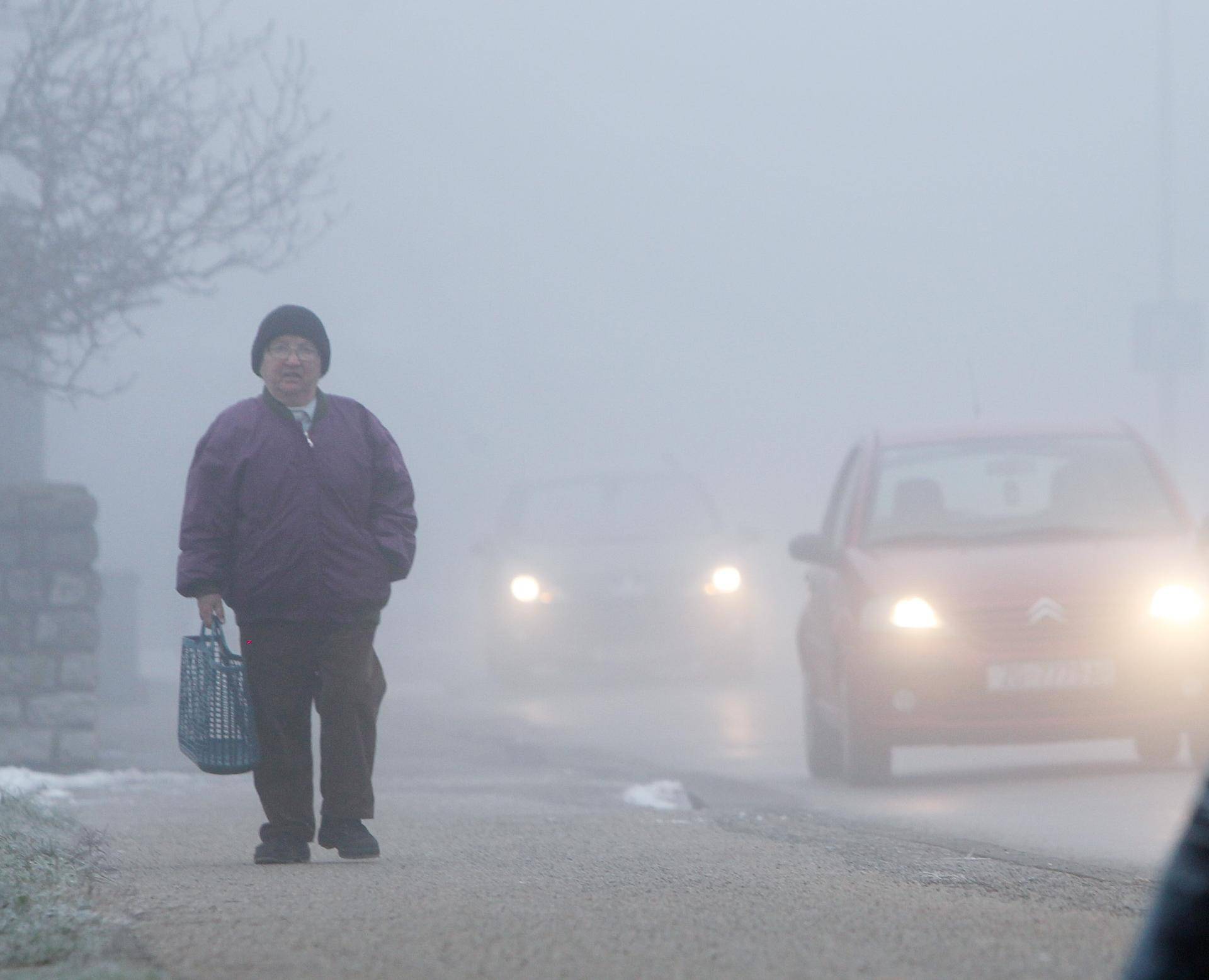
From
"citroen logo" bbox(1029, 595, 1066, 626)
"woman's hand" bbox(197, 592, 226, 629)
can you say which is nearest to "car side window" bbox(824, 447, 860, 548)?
"citroen logo" bbox(1029, 595, 1066, 626)

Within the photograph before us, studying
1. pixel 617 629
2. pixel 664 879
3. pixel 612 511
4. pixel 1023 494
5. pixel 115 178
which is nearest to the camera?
pixel 664 879

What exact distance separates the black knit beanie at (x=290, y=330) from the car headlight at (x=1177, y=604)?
466cm

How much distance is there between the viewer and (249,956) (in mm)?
4078

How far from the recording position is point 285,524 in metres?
6.03

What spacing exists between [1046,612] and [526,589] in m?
8.22

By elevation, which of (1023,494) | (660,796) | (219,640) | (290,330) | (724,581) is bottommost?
(660,796)

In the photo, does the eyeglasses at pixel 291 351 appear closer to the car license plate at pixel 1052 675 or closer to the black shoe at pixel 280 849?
the black shoe at pixel 280 849

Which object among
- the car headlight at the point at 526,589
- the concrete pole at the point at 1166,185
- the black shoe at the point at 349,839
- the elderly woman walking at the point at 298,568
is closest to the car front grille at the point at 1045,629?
the elderly woman walking at the point at 298,568

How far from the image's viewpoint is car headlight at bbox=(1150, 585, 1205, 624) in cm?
958

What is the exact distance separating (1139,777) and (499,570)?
8.51m

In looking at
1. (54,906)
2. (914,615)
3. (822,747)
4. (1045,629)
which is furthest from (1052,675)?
(54,906)

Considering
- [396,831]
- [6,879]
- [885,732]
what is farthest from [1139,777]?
[6,879]

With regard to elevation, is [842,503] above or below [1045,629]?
above

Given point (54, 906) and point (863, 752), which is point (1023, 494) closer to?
point (863, 752)
